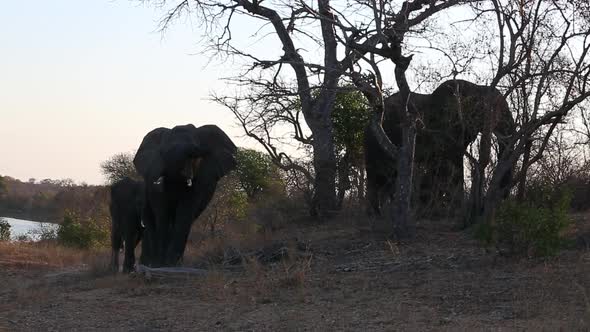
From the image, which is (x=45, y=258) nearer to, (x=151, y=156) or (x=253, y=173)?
(x=151, y=156)

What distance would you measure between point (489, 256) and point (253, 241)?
5.88 metres

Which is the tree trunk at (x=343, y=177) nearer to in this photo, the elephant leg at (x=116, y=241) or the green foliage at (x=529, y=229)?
the elephant leg at (x=116, y=241)

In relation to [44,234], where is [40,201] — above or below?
above

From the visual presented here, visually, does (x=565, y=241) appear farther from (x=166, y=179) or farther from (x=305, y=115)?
(x=305, y=115)

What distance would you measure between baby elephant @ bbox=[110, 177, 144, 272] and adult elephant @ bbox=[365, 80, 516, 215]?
4411 mm

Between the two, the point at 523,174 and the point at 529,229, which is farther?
the point at 523,174

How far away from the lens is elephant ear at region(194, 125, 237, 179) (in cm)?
1360

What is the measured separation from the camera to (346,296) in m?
10.3

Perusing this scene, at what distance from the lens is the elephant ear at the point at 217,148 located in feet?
44.6

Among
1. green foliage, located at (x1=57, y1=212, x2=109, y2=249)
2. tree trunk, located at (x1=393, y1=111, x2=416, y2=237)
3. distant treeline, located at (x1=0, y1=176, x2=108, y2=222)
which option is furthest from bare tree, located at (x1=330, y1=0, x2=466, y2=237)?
distant treeline, located at (x1=0, y1=176, x2=108, y2=222)

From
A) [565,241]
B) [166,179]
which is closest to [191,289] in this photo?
[166,179]

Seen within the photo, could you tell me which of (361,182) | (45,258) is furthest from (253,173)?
(45,258)

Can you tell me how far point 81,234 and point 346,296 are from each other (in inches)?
595

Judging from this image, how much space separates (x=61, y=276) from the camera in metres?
15.5
